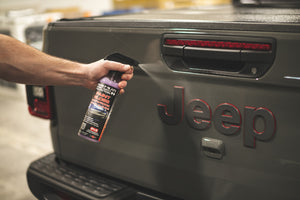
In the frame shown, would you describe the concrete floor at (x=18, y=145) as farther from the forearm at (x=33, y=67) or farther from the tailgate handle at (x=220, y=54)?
the tailgate handle at (x=220, y=54)

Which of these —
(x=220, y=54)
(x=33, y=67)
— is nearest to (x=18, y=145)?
(x=33, y=67)

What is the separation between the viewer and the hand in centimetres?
116

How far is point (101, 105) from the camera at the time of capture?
1150mm

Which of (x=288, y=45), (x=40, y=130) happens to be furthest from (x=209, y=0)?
(x=288, y=45)

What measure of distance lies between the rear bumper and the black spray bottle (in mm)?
337

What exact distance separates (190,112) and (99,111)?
1.08 feet

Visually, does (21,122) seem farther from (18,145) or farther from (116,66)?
(116,66)

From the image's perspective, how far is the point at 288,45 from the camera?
0.91 meters

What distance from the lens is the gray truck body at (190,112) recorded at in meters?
0.96

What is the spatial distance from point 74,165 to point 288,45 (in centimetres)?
A: 118

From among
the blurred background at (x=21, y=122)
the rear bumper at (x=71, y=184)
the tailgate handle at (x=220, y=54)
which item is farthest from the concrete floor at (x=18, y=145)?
the tailgate handle at (x=220, y=54)

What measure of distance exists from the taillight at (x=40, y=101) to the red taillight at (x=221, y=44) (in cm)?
77

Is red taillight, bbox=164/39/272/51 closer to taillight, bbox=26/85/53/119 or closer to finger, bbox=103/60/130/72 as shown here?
finger, bbox=103/60/130/72

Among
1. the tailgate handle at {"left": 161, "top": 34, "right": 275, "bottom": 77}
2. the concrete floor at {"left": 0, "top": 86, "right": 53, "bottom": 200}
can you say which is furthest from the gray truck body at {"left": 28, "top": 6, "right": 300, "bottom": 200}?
the concrete floor at {"left": 0, "top": 86, "right": 53, "bottom": 200}
